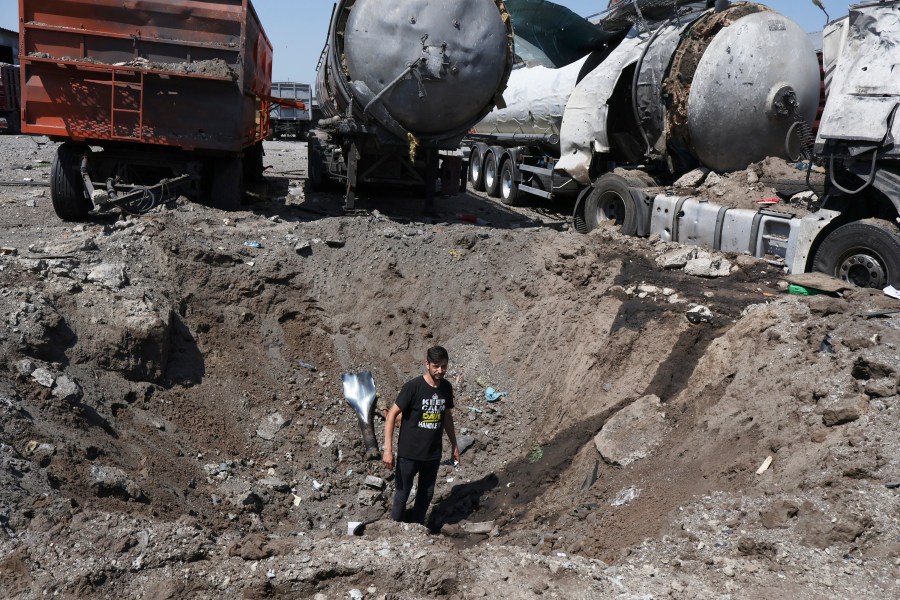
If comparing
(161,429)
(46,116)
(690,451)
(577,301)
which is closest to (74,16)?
(46,116)

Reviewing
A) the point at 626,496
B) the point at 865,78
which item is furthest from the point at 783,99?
the point at 626,496

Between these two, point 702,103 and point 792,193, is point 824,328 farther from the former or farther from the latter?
point 702,103

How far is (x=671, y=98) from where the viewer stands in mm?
10656

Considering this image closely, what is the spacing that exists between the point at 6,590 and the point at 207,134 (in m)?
7.20

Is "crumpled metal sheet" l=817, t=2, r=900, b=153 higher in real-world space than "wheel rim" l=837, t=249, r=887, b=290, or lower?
higher

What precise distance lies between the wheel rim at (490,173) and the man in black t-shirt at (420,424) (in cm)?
1197

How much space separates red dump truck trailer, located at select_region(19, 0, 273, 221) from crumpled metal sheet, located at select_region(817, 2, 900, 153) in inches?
264

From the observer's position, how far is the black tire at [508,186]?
15898 mm

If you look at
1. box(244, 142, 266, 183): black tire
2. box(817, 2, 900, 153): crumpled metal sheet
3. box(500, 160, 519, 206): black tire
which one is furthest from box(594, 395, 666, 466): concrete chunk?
box(500, 160, 519, 206): black tire

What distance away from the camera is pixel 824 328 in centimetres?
575

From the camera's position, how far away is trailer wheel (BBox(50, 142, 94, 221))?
9.88 metres

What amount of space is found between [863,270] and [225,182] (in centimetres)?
774

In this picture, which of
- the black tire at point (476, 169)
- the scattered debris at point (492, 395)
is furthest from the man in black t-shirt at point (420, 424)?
the black tire at point (476, 169)

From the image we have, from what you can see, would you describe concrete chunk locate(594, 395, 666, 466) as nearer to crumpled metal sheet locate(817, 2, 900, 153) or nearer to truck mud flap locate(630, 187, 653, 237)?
crumpled metal sheet locate(817, 2, 900, 153)
